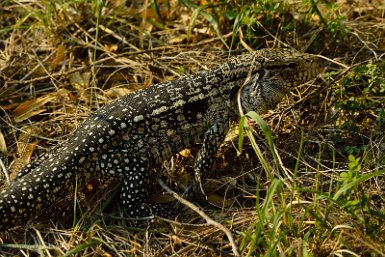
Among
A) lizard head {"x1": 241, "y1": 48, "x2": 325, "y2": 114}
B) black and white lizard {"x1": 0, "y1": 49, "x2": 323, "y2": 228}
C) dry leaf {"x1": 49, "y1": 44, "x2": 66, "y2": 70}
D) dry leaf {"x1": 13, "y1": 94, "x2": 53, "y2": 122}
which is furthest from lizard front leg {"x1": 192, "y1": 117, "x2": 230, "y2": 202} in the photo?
dry leaf {"x1": 49, "y1": 44, "x2": 66, "y2": 70}

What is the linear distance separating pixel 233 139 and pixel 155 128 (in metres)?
0.90

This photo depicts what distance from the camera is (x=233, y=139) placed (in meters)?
5.96

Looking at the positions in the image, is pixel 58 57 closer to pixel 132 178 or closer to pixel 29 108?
pixel 29 108

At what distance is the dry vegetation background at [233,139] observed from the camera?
447 centimetres

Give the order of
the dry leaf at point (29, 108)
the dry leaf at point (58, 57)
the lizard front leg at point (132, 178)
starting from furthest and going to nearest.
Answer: the dry leaf at point (58, 57) < the dry leaf at point (29, 108) < the lizard front leg at point (132, 178)

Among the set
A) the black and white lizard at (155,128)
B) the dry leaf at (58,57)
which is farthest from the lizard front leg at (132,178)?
the dry leaf at (58,57)

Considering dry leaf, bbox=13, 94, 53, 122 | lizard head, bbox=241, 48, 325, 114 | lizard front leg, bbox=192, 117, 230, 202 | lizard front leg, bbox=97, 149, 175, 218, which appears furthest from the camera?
dry leaf, bbox=13, 94, 53, 122

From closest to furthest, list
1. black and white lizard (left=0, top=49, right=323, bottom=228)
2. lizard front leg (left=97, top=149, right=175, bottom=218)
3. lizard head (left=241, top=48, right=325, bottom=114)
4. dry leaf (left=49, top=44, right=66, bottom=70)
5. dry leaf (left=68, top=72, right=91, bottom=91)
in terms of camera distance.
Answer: black and white lizard (left=0, top=49, right=323, bottom=228)
lizard front leg (left=97, top=149, right=175, bottom=218)
lizard head (left=241, top=48, right=325, bottom=114)
dry leaf (left=68, top=72, right=91, bottom=91)
dry leaf (left=49, top=44, right=66, bottom=70)

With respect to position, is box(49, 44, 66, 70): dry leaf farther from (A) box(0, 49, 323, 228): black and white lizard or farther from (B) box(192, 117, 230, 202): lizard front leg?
(B) box(192, 117, 230, 202): lizard front leg

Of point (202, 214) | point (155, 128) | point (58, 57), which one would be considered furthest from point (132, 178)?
point (58, 57)

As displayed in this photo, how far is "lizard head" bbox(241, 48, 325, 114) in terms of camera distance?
5582mm

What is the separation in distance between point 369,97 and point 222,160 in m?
1.63

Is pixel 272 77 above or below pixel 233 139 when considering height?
above

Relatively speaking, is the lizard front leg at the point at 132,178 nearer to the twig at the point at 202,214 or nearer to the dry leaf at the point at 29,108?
the twig at the point at 202,214
